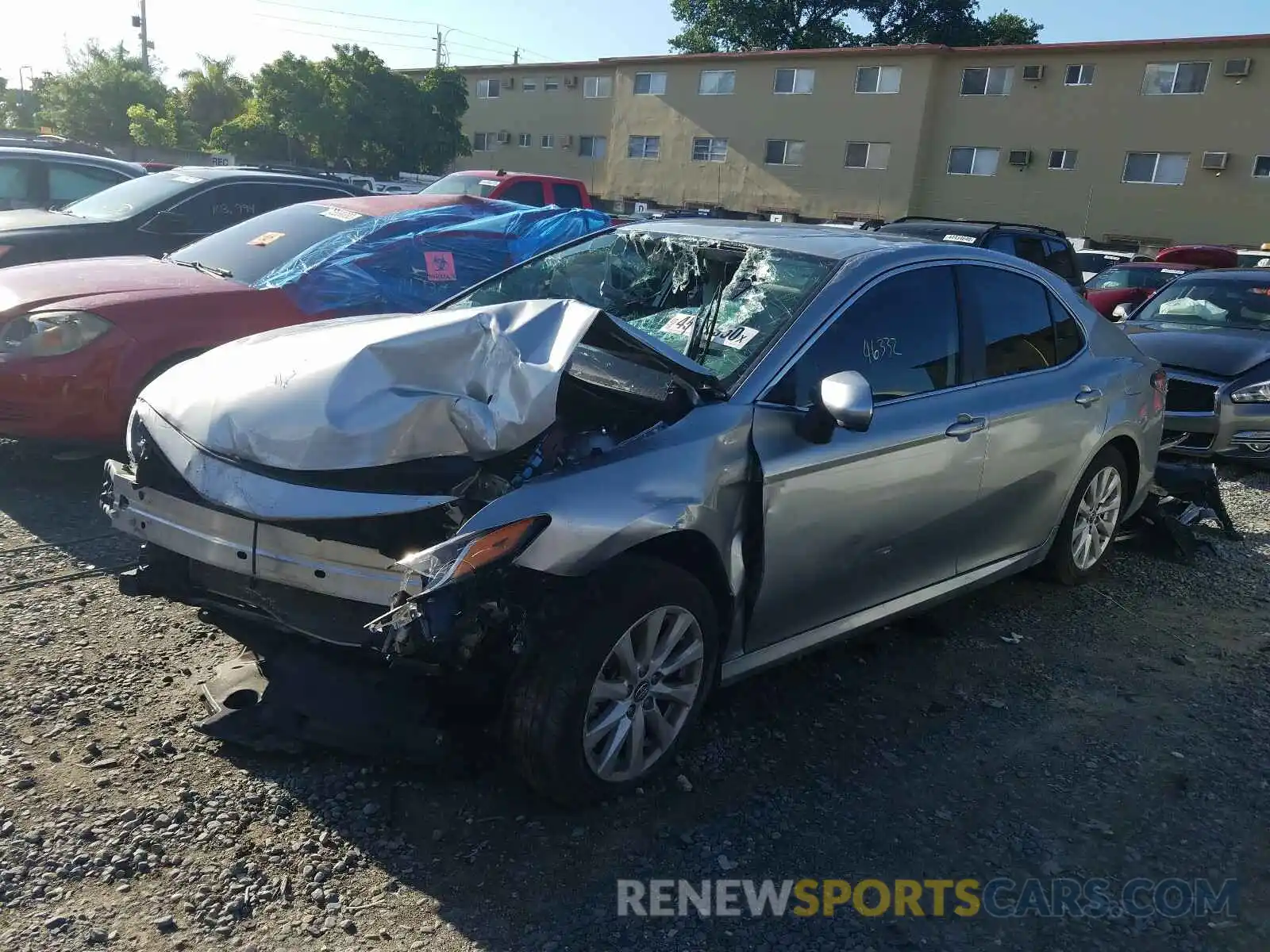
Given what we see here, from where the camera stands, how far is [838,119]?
115 ft

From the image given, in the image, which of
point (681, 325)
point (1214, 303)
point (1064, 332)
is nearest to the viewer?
point (681, 325)

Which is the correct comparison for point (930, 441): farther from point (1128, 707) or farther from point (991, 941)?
point (991, 941)

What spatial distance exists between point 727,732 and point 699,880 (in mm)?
802

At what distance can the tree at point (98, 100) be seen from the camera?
50188 millimetres

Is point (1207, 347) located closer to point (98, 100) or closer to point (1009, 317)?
point (1009, 317)

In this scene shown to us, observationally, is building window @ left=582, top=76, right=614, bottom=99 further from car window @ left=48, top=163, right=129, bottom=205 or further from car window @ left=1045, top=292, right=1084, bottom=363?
car window @ left=1045, top=292, right=1084, bottom=363

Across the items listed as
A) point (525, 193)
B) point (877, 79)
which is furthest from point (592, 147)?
point (525, 193)

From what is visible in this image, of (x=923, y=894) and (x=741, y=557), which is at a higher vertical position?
A: (x=741, y=557)

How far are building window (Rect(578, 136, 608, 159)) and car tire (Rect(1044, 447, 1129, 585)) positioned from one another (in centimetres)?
3903

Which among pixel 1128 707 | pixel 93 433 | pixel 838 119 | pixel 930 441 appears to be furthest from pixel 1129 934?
pixel 838 119

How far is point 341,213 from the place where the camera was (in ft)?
22.8

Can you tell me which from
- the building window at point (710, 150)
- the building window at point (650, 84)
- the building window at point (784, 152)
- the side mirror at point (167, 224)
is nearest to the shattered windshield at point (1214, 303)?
the side mirror at point (167, 224)

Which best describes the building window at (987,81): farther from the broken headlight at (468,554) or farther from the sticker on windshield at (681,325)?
the broken headlight at (468,554)

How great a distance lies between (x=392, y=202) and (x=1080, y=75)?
30.2 meters
